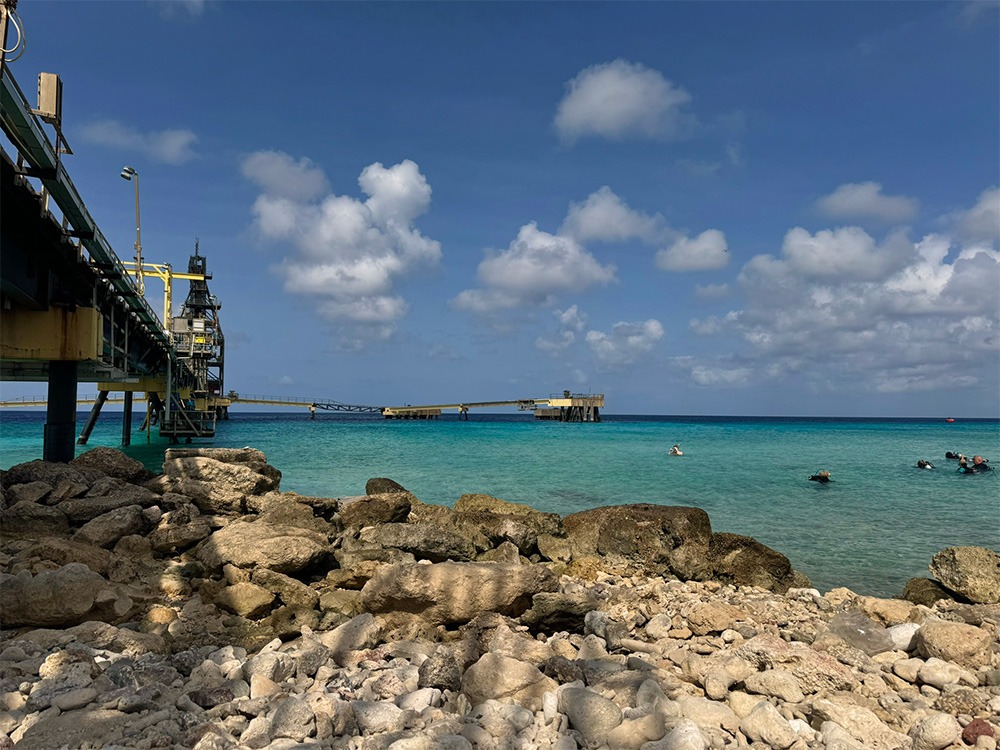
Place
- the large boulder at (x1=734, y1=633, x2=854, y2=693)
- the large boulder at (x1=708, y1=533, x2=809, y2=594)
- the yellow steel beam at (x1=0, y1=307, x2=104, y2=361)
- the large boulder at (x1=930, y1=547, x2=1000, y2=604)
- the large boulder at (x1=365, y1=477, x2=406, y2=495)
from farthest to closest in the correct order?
the large boulder at (x1=365, y1=477, x2=406, y2=495)
the yellow steel beam at (x1=0, y1=307, x2=104, y2=361)
the large boulder at (x1=708, y1=533, x2=809, y2=594)
the large boulder at (x1=930, y1=547, x2=1000, y2=604)
the large boulder at (x1=734, y1=633, x2=854, y2=693)

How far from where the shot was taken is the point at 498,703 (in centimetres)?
469

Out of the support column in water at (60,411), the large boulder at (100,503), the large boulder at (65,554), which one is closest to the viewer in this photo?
the large boulder at (65,554)

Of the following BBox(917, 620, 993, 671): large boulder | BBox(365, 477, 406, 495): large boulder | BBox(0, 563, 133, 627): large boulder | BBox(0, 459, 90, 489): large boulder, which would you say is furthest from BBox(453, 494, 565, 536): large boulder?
BBox(0, 459, 90, 489): large boulder

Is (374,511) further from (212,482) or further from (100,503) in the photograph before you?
(100,503)

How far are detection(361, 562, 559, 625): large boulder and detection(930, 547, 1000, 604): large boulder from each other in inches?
273

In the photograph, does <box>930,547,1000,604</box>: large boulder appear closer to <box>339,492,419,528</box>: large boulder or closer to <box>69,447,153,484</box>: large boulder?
<box>339,492,419,528</box>: large boulder

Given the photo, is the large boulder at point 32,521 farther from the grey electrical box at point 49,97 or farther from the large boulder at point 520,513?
the large boulder at point 520,513

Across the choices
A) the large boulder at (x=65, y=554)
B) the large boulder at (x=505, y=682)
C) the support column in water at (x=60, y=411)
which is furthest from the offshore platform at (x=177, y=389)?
the large boulder at (x=505, y=682)

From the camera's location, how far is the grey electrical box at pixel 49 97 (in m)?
9.30

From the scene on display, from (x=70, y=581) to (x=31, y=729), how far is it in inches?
88.6

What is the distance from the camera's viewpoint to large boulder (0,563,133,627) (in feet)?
18.4

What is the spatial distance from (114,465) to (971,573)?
1514 centimetres

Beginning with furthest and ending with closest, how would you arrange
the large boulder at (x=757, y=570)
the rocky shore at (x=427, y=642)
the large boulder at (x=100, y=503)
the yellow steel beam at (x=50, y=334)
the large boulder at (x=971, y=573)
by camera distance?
the yellow steel beam at (x=50, y=334) < the large boulder at (x=757, y=570) < the large boulder at (x=100, y=503) < the large boulder at (x=971, y=573) < the rocky shore at (x=427, y=642)

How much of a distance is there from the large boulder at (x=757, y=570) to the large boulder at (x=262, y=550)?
21.8 ft
